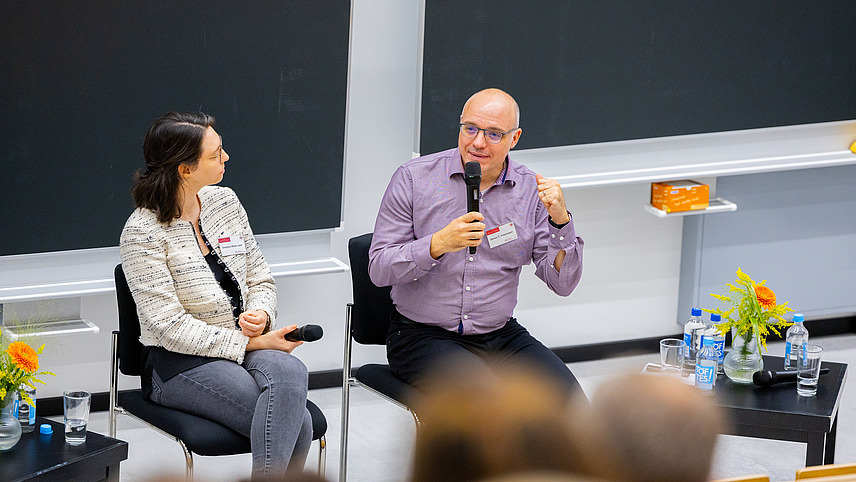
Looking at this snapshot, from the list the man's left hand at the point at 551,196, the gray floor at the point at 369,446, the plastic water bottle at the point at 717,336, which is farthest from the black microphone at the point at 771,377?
the man's left hand at the point at 551,196

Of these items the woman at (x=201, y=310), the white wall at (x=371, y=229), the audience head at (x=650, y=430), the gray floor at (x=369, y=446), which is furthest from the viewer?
the white wall at (x=371, y=229)

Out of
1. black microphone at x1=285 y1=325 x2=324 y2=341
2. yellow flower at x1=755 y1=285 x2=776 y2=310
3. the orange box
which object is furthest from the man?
the orange box

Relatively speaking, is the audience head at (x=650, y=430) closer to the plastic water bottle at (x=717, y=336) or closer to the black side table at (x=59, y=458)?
the black side table at (x=59, y=458)

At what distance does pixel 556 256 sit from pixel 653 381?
2117 millimetres

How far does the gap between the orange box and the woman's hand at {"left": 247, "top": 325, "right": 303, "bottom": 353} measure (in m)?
2.12

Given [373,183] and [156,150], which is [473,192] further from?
[373,183]

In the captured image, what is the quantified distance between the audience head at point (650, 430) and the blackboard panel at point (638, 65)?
3.01 metres

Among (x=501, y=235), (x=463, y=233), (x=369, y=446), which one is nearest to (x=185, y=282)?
(x=463, y=233)

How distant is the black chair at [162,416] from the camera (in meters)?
2.77

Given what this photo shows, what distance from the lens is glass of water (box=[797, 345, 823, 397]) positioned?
3295mm

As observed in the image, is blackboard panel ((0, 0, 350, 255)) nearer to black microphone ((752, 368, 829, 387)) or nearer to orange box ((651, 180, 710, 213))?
orange box ((651, 180, 710, 213))

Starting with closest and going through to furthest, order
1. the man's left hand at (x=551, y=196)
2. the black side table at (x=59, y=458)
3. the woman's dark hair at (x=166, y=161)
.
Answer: the black side table at (x=59, y=458)
the woman's dark hair at (x=166, y=161)
the man's left hand at (x=551, y=196)

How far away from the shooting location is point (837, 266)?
5086mm

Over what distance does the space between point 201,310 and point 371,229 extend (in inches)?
53.6
